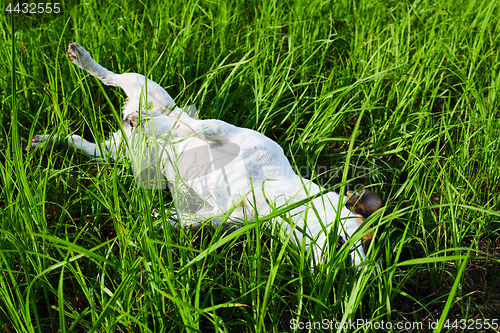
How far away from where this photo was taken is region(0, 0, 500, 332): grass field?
1437mm

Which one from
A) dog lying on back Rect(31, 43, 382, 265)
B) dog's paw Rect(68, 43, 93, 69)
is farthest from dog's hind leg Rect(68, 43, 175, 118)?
dog lying on back Rect(31, 43, 382, 265)

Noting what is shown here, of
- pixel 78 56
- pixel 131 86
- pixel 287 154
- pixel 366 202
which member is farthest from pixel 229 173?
pixel 78 56

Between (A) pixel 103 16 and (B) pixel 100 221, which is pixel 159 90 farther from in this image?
(A) pixel 103 16

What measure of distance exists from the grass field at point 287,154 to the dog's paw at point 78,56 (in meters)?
0.12

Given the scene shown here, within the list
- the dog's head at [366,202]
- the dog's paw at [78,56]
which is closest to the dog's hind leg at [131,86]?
the dog's paw at [78,56]

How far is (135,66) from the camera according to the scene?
8.77ft

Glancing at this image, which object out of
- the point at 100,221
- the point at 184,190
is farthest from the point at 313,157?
the point at 100,221

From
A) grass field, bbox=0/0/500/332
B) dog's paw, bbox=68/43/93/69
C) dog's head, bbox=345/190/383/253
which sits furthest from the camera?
dog's paw, bbox=68/43/93/69

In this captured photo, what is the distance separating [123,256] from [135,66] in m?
1.69

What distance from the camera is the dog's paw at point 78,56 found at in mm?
2164

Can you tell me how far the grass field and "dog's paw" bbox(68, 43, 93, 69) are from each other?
12cm

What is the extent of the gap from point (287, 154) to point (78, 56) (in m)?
1.48

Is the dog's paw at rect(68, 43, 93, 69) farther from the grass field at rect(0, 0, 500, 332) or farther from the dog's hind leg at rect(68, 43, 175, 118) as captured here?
the grass field at rect(0, 0, 500, 332)

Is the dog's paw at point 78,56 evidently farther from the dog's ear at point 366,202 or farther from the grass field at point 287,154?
the dog's ear at point 366,202
